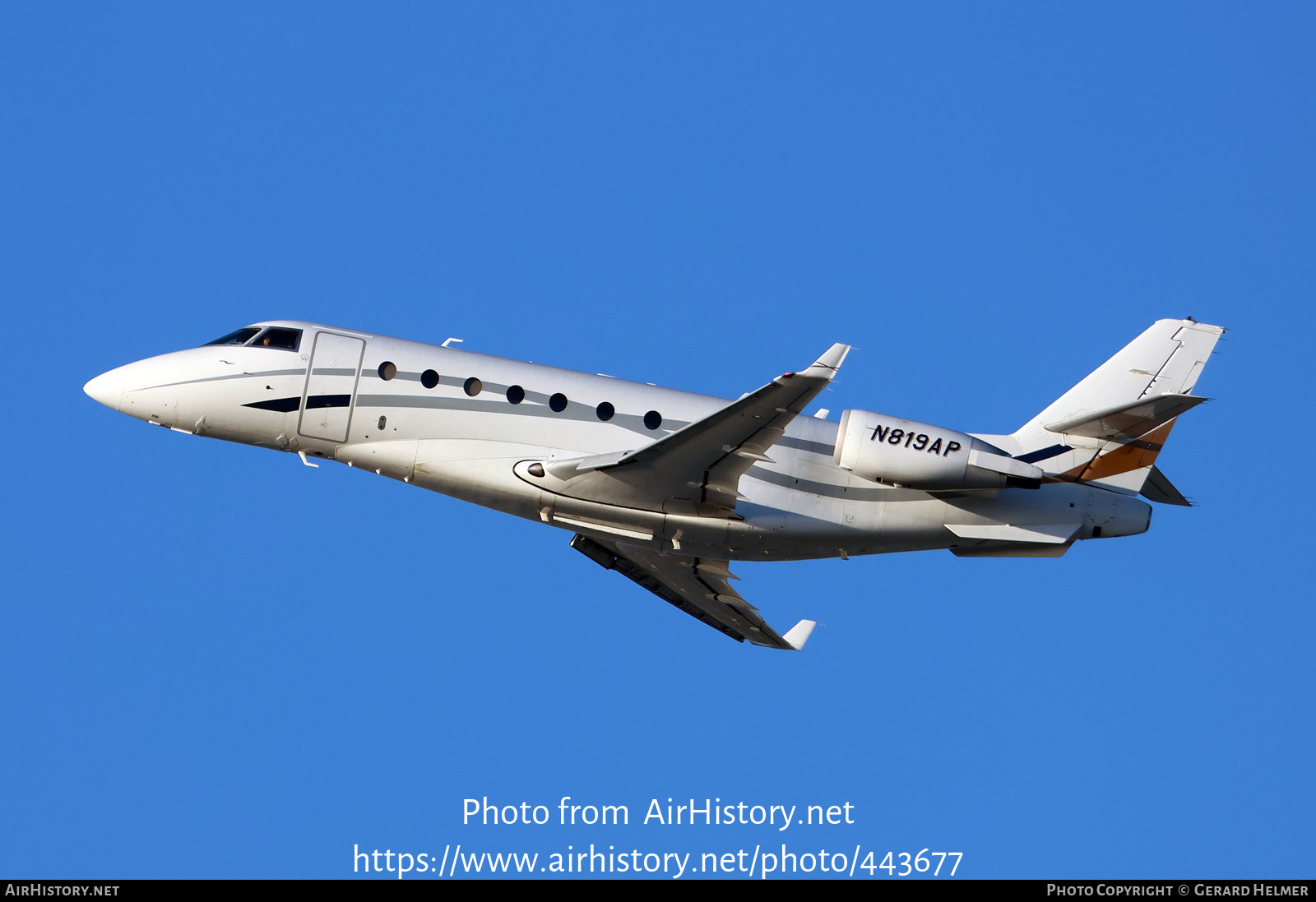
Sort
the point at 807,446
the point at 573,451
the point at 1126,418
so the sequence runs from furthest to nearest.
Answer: the point at 807,446 → the point at 573,451 → the point at 1126,418

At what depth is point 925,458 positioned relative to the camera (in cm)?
2444

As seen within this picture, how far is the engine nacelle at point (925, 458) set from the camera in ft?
80.1

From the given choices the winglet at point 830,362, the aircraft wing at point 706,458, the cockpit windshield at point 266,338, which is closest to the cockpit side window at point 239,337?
the cockpit windshield at point 266,338

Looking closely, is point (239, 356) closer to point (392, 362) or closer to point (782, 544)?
point (392, 362)

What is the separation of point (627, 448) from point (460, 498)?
2949 mm

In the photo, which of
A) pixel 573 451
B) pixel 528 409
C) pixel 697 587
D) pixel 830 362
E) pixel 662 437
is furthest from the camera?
pixel 697 587

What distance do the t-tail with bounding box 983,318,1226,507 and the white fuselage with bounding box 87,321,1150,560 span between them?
1.35 ft

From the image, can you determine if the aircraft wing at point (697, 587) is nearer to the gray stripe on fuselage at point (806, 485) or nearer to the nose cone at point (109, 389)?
the gray stripe on fuselage at point (806, 485)

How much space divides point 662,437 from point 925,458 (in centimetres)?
416

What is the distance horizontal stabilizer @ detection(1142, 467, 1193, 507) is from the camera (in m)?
25.7

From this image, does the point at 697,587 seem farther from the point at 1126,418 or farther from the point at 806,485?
the point at 1126,418

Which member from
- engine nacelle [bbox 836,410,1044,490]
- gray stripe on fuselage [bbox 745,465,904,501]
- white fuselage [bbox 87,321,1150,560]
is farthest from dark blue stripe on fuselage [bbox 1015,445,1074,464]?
gray stripe on fuselage [bbox 745,465,904,501]

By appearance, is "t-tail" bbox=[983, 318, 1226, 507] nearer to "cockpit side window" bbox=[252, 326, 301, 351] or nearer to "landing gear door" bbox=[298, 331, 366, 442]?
"landing gear door" bbox=[298, 331, 366, 442]

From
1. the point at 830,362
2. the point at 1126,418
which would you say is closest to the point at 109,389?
the point at 830,362
